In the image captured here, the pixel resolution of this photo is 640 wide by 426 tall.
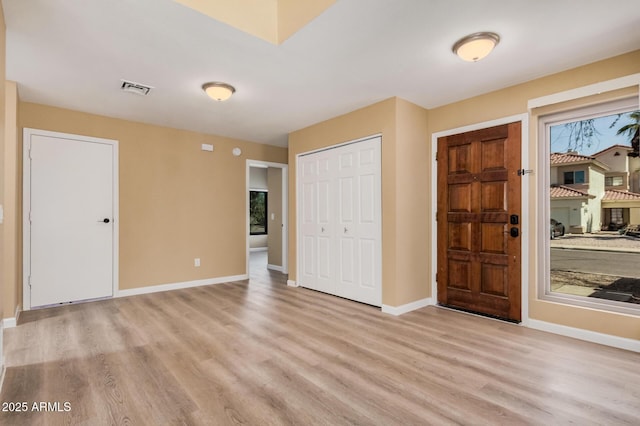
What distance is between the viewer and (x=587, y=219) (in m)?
3.17

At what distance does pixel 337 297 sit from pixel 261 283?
1.57m

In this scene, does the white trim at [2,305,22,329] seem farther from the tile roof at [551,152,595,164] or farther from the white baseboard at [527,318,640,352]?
the tile roof at [551,152,595,164]

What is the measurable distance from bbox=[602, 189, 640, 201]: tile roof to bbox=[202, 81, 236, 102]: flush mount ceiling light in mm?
3946

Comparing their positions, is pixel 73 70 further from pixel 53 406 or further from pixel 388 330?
pixel 388 330

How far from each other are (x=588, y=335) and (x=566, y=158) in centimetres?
170

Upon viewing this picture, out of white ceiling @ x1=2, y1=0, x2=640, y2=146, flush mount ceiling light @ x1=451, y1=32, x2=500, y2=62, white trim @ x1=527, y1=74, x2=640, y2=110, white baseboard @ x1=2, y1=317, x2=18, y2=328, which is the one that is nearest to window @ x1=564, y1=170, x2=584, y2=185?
white trim @ x1=527, y1=74, x2=640, y2=110

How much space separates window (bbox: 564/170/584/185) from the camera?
10.5 feet

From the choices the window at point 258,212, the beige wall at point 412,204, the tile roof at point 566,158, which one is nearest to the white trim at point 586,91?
the tile roof at point 566,158

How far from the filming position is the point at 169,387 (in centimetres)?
210

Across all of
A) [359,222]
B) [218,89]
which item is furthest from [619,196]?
[218,89]

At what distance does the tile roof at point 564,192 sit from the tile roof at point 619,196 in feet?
0.49

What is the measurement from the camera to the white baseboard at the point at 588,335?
2617mm

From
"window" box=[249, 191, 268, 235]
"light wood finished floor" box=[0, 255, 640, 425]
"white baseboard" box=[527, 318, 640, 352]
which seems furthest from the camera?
"window" box=[249, 191, 268, 235]

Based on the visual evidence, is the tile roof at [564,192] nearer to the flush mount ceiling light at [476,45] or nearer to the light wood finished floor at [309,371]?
the light wood finished floor at [309,371]
